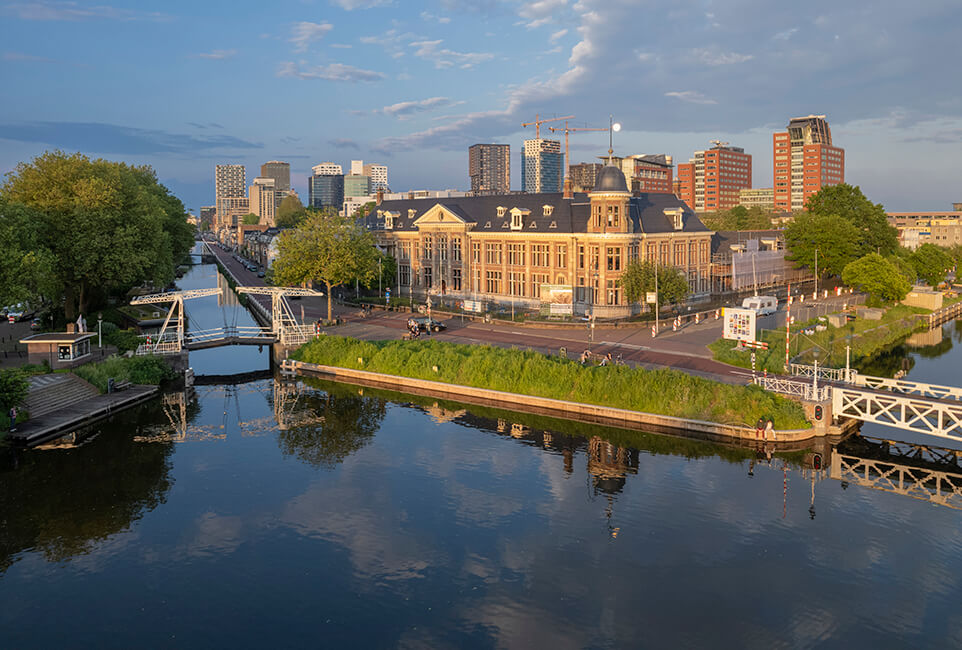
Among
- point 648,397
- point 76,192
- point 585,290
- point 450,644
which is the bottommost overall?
point 450,644

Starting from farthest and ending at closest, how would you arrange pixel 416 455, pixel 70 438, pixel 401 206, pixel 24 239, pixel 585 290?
pixel 401 206
pixel 585 290
pixel 24 239
pixel 70 438
pixel 416 455

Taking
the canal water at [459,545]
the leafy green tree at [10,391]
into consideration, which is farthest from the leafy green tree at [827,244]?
the leafy green tree at [10,391]

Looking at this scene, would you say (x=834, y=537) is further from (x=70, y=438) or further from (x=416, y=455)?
(x=70, y=438)

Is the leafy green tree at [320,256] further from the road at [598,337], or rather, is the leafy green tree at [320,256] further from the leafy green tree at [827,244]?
the leafy green tree at [827,244]

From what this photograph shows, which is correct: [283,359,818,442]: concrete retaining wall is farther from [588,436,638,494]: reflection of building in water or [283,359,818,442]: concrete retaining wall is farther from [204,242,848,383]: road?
[204,242,848,383]: road

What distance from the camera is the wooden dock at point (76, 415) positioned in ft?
140

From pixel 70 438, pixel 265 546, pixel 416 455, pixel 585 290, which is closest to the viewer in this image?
pixel 265 546

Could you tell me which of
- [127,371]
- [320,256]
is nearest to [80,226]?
[127,371]

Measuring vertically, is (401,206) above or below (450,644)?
above

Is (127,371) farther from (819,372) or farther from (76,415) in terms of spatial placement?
(819,372)

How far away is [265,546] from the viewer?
2972 cm

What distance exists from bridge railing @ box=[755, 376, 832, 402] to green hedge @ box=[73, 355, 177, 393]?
4341 cm

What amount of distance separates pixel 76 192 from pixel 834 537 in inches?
2576

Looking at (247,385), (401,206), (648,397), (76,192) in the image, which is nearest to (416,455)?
(648,397)
